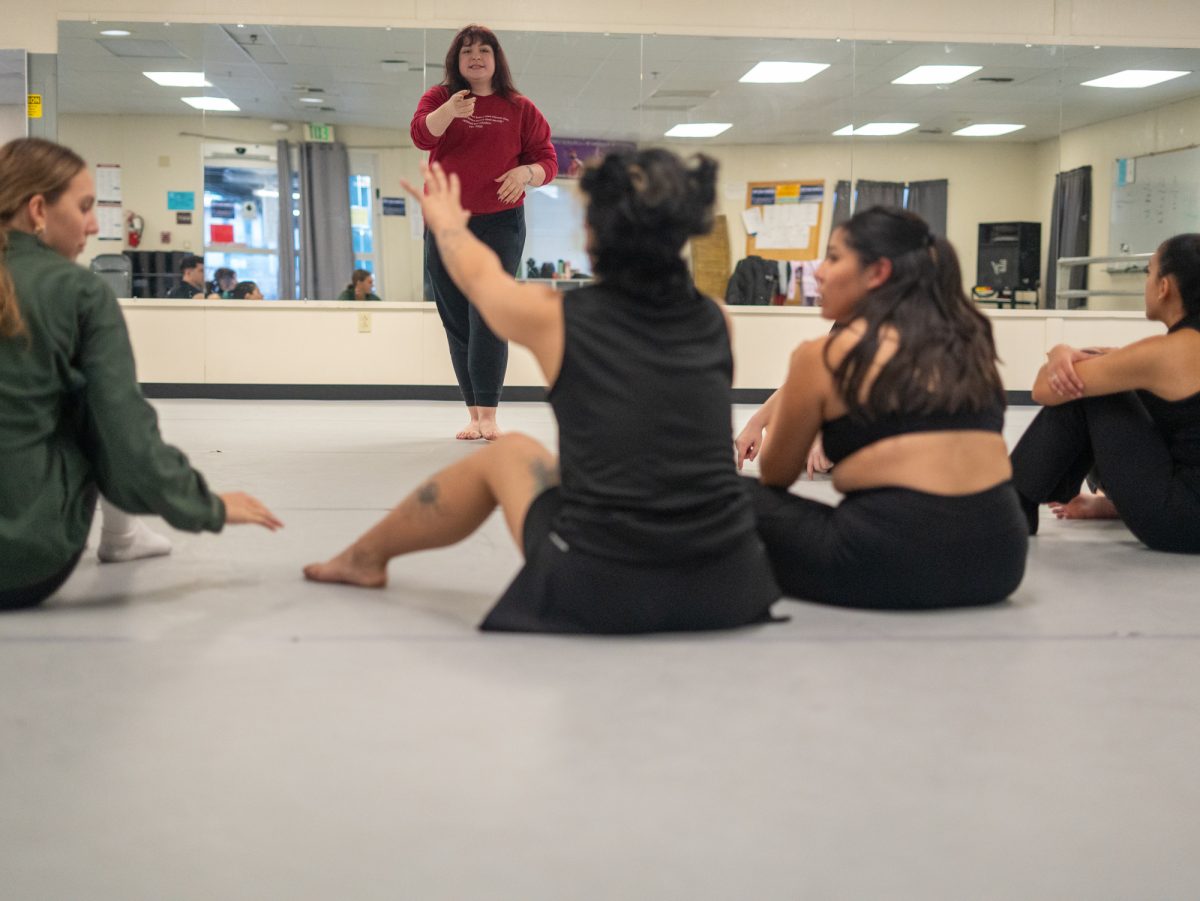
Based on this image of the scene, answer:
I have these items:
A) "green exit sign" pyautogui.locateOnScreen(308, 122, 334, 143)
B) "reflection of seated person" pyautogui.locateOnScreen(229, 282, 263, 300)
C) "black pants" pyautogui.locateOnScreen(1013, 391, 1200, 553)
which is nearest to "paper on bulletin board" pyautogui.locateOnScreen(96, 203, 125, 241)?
"reflection of seated person" pyautogui.locateOnScreen(229, 282, 263, 300)

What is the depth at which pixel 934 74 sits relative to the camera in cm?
819

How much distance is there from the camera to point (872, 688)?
1735 millimetres

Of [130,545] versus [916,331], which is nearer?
[916,331]

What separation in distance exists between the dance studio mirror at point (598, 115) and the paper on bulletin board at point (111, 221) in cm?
8

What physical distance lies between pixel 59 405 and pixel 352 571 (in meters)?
0.60

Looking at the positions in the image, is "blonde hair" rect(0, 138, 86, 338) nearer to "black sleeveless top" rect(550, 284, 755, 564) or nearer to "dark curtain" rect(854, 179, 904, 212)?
"black sleeveless top" rect(550, 284, 755, 564)

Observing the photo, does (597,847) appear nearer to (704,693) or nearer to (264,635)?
(704,693)

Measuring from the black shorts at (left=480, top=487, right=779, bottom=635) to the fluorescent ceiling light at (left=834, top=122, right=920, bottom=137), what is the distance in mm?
6869

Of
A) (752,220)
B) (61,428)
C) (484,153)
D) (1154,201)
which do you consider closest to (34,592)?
(61,428)

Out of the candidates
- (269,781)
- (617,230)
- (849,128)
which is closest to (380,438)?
(617,230)

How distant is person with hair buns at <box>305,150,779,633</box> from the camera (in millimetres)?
1789

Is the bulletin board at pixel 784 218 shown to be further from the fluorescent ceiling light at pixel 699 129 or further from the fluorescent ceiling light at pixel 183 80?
the fluorescent ceiling light at pixel 183 80

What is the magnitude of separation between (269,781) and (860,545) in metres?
1.13

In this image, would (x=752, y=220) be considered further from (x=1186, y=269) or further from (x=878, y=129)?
(x=1186, y=269)
